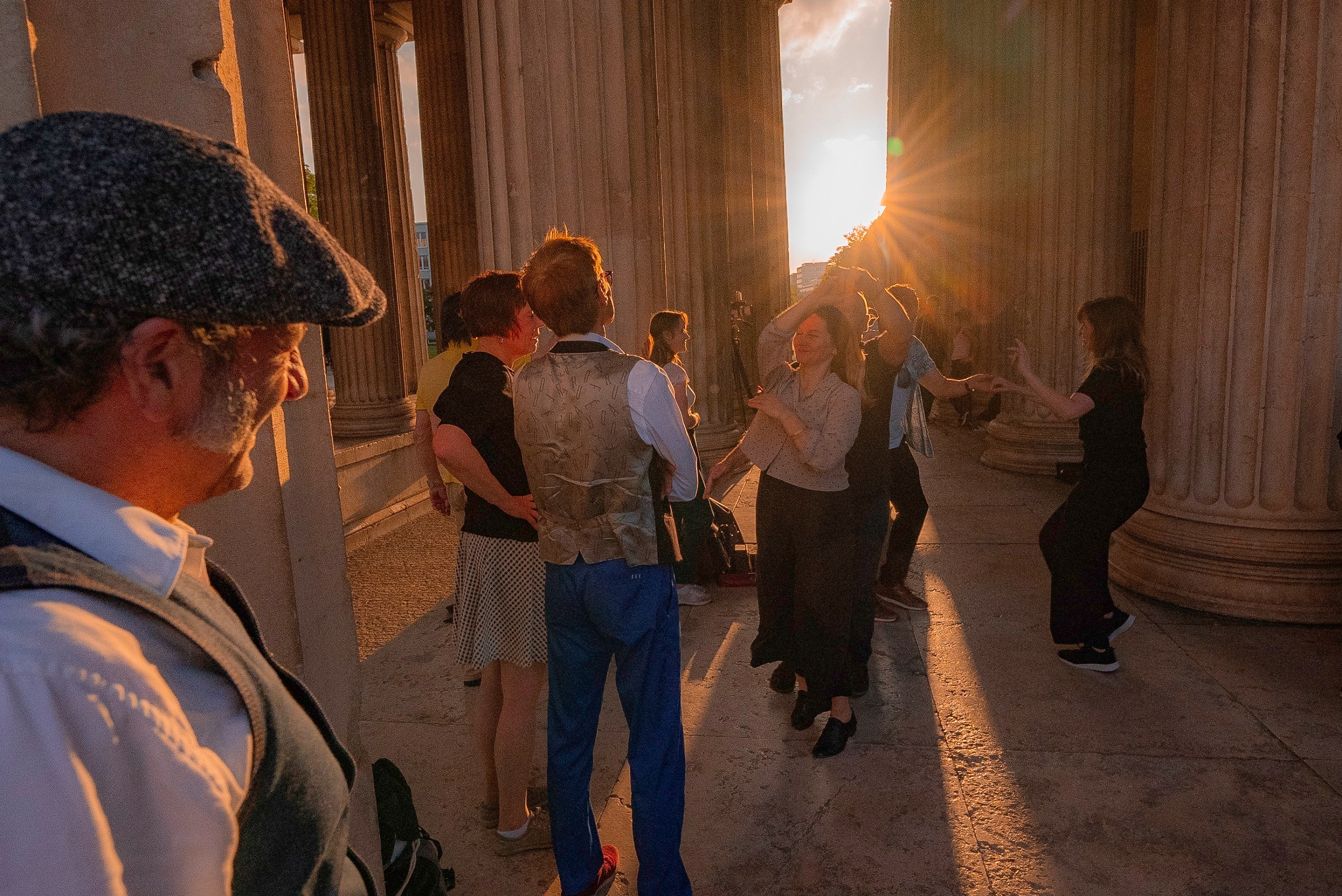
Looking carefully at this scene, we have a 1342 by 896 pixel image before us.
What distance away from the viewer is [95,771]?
2.26ft

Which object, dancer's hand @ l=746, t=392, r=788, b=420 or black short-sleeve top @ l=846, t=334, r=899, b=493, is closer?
dancer's hand @ l=746, t=392, r=788, b=420

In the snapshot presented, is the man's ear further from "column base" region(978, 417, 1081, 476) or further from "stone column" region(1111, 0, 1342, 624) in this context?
A: "column base" region(978, 417, 1081, 476)

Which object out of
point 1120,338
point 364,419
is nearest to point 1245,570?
point 1120,338

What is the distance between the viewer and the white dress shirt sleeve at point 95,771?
0.65 metres

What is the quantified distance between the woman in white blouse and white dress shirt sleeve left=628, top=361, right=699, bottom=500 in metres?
1.13

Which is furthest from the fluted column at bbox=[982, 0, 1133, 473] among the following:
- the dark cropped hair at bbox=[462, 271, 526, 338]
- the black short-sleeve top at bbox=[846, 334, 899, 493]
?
the dark cropped hair at bbox=[462, 271, 526, 338]

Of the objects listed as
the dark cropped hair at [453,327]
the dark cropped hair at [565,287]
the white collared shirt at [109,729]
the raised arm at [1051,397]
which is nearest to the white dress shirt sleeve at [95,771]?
the white collared shirt at [109,729]

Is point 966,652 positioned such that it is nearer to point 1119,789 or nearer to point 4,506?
point 1119,789

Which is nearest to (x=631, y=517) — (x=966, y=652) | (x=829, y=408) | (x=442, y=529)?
(x=829, y=408)

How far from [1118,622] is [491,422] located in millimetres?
3838

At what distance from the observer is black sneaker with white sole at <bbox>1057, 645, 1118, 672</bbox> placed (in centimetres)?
441

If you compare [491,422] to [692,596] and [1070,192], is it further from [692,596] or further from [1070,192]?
[1070,192]

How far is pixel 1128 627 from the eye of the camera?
4.97m

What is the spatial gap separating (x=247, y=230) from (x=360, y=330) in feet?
34.5
